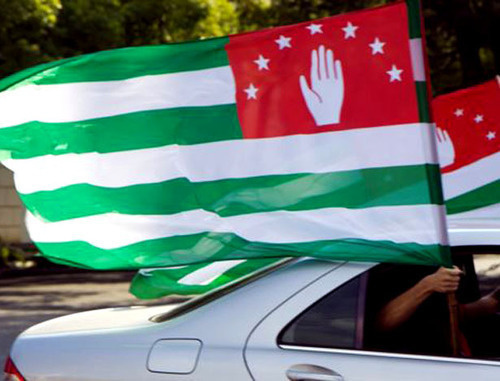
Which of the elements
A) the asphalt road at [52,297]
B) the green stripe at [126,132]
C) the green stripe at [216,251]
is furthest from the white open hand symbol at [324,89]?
the asphalt road at [52,297]

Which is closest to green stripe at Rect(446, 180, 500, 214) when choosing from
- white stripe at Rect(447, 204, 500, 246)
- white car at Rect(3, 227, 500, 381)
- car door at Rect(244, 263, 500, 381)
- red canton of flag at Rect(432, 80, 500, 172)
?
red canton of flag at Rect(432, 80, 500, 172)

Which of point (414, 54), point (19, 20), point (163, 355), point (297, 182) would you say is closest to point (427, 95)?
point (414, 54)

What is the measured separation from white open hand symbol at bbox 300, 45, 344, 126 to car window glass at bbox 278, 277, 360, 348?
0.76 meters

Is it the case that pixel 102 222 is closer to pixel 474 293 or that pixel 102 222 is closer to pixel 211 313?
pixel 211 313

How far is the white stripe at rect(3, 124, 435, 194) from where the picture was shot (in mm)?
4699

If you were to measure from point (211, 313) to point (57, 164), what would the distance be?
122 centimetres

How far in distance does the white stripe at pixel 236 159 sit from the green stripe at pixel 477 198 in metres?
2.43

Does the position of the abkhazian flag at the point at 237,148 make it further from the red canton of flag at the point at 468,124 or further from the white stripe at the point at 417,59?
the red canton of flag at the point at 468,124

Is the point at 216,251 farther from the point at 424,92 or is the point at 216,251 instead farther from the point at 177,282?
the point at 424,92

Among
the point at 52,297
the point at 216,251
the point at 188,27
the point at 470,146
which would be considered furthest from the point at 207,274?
the point at 188,27

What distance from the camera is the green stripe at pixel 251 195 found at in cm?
463

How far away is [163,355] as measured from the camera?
4.54 metres

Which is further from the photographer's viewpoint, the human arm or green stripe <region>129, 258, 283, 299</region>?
green stripe <region>129, 258, 283, 299</region>

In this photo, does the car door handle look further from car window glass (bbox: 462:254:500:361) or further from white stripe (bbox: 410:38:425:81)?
white stripe (bbox: 410:38:425:81)
